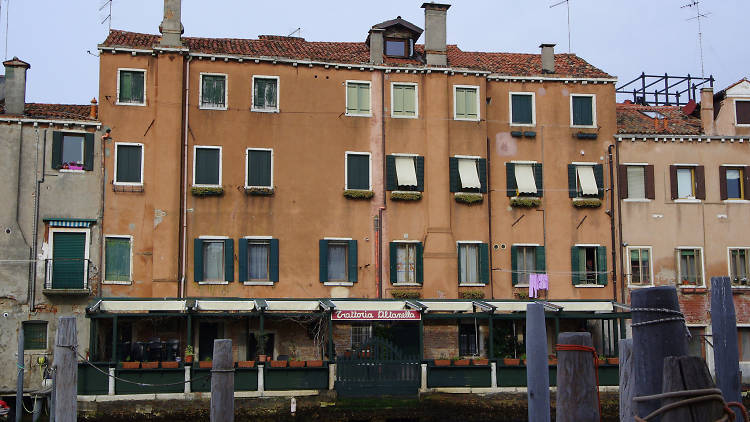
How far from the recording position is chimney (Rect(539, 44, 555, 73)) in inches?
1260

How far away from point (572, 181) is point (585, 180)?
1.54 ft

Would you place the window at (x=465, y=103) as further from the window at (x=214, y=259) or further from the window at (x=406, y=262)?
the window at (x=214, y=259)

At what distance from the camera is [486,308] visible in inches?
1091

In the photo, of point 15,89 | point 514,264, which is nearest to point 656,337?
point 514,264

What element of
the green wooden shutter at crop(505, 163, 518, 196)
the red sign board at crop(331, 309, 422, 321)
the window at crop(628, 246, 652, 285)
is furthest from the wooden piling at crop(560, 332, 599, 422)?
the window at crop(628, 246, 652, 285)

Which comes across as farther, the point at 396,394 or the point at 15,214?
the point at 15,214

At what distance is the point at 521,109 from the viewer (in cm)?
3150

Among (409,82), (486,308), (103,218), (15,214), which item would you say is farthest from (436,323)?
(15,214)

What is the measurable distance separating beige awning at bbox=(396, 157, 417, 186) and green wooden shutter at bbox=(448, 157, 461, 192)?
1.31 meters

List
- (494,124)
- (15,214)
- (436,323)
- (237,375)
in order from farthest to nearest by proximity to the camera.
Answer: (494,124)
(436,323)
(15,214)
(237,375)

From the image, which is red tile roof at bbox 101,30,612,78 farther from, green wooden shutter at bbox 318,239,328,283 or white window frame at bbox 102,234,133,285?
green wooden shutter at bbox 318,239,328,283

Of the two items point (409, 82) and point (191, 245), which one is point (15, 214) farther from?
point (409, 82)

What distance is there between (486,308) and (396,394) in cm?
443

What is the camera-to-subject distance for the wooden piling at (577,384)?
7246mm
